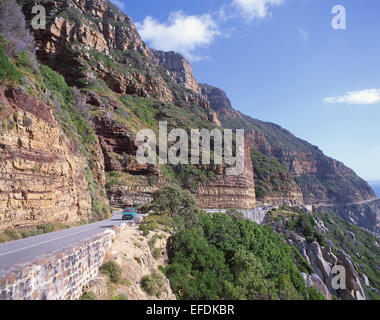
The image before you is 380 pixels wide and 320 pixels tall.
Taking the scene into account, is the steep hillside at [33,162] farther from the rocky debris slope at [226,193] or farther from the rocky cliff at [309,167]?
the rocky cliff at [309,167]

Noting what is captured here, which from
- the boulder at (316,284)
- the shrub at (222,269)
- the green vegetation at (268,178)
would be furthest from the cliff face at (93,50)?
the boulder at (316,284)

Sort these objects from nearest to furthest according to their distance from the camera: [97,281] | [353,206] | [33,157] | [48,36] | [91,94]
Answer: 1. [97,281]
2. [33,157]
3. [91,94]
4. [48,36]
5. [353,206]

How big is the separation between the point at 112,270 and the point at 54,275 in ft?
9.70

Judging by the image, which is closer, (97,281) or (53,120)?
(97,281)

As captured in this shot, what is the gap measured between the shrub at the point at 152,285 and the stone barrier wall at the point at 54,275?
1912mm

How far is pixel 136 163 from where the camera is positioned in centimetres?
3672

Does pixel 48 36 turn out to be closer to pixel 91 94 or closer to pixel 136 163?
pixel 91 94

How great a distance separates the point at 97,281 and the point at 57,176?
1102cm

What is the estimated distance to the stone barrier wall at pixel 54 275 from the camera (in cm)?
479

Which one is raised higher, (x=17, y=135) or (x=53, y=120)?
(x=53, y=120)

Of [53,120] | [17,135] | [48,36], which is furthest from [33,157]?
[48,36]

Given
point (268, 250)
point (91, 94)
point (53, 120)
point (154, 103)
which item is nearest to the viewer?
point (53, 120)

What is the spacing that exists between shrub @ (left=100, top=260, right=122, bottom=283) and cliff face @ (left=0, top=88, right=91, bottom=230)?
616cm

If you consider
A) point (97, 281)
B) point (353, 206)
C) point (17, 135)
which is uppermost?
point (17, 135)
